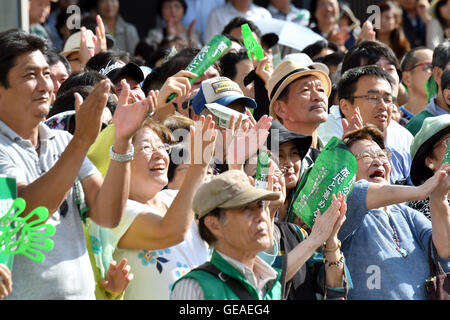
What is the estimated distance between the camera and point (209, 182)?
12.8 ft

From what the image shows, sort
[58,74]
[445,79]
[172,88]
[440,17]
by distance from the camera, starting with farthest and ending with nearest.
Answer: [440,17] < [445,79] < [58,74] < [172,88]

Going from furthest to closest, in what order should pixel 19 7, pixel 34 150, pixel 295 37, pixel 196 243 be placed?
pixel 295 37 < pixel 19 7 < pixel 196 243 < pixel 34 150

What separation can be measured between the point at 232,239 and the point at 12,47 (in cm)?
123

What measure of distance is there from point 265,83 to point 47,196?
3.19 meters

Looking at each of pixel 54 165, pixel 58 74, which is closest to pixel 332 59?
pixel 58 74

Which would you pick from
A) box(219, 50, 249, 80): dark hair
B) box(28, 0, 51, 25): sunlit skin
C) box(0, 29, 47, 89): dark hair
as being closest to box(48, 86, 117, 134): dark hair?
box(0, 29, 47, 89): dark hair

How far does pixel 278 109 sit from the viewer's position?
6207 mm

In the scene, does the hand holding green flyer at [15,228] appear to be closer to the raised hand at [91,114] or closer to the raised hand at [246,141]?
the raised hand at [91,114]

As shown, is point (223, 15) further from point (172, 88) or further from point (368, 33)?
point (172, 88)

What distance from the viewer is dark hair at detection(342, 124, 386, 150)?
5.30 m

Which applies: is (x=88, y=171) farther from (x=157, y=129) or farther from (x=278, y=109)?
(x=278, y=109)

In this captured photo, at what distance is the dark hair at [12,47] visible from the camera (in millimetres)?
3992

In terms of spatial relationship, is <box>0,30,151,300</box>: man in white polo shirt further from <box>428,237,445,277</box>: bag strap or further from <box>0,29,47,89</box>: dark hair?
<box>428,237,445,277</box>: bag strap
